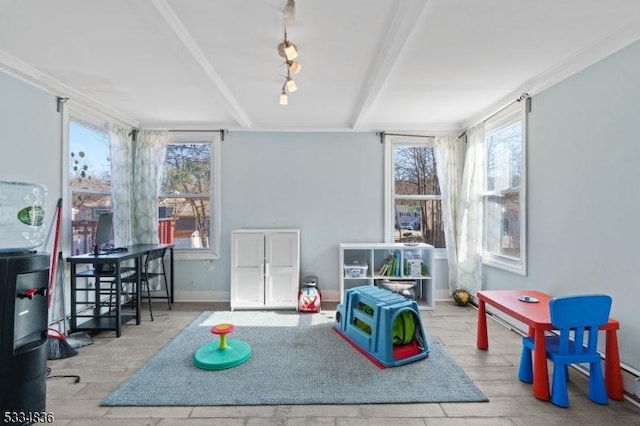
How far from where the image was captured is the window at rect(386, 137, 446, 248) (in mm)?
4418

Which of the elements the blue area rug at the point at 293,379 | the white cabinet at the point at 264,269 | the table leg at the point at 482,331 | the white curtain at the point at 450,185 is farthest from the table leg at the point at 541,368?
the white cabinet at the point at 264,269

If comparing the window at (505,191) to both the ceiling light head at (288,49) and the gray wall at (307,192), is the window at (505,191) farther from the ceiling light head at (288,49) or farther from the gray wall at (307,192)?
the ceiling light head at (288,49)

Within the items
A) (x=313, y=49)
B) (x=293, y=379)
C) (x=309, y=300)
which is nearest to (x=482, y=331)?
(x=293, y=379)

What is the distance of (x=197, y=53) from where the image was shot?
2.30m

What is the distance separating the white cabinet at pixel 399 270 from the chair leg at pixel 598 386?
1.93 metres

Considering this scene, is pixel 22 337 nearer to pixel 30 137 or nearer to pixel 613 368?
pixel 30 137

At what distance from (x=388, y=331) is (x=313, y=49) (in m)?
2.18

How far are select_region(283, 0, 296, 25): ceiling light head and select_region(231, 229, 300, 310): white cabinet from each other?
8.07 feet

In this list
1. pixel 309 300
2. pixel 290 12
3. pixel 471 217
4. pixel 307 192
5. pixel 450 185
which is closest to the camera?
pixel 290 12

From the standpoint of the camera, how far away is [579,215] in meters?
Result: 2.49

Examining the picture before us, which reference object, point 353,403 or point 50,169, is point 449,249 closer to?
point 353,403

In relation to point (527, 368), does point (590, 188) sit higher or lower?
higher

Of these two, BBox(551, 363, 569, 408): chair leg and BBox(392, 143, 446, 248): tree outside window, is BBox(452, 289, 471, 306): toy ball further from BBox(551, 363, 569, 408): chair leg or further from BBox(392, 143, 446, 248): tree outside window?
BBox(551, 363, 569, 408): chair leg

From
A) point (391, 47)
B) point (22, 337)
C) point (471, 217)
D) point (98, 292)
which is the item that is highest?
point (391, 47)
